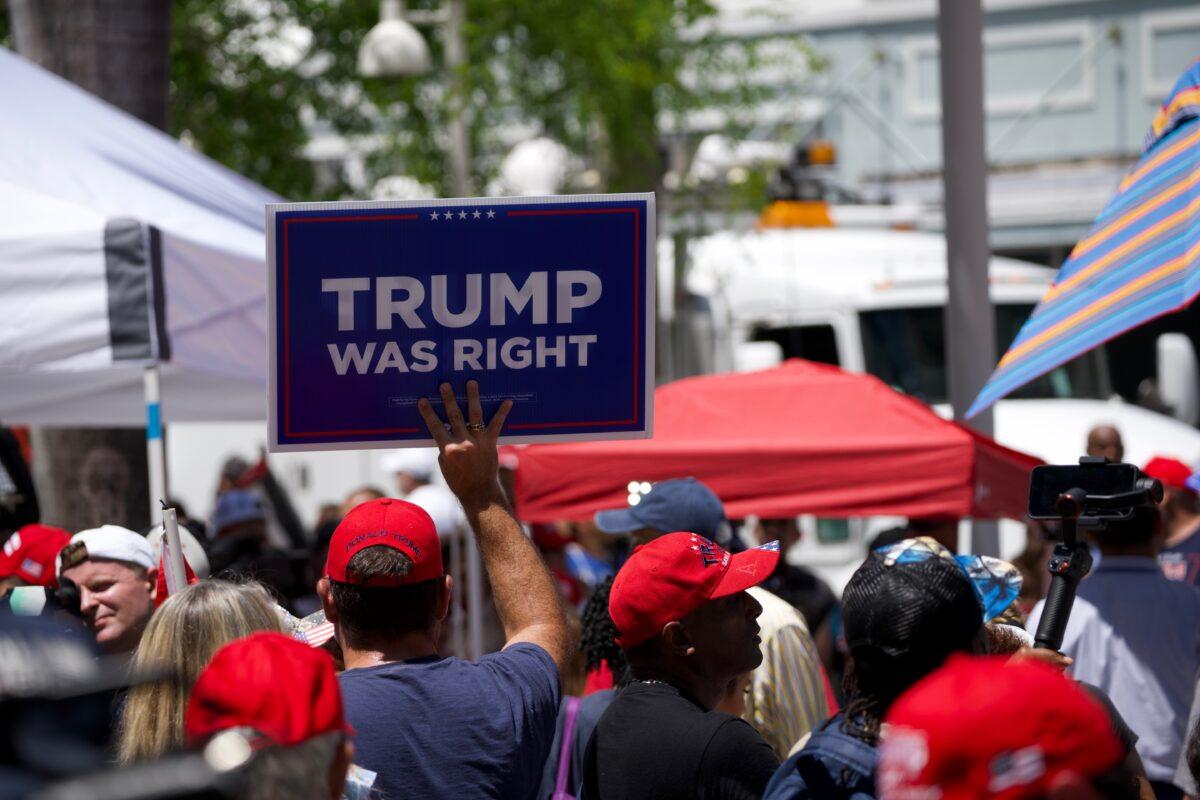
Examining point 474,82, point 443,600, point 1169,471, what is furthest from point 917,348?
point 443,600

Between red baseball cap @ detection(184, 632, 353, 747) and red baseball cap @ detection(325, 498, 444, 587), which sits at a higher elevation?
red baseball cap @ detection(325, 498, 444, 587)

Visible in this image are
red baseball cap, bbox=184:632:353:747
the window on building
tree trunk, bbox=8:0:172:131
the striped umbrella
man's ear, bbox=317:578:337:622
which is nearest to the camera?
red baseball cap, bbox=184:632:353:747

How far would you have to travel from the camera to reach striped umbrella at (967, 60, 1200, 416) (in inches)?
191

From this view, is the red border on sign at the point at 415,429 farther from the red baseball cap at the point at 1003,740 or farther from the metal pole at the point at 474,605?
the metal pole at the point at 474,605

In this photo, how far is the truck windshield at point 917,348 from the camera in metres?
13.0

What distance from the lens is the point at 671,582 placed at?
143 inches

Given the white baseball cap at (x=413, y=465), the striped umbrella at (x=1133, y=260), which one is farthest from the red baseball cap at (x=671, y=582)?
the white baseball cap at (x=413, y=465)

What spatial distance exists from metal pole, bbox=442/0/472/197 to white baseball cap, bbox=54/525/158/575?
956 cm

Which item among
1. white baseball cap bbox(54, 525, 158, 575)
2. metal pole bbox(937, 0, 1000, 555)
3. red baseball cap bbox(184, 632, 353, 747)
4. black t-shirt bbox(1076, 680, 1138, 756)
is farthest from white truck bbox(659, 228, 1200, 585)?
red baseball cap bbox(184, 632, 353, 747)

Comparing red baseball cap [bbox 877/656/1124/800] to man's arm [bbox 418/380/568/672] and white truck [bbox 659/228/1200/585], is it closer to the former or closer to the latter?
man's arm [bbox 418/380/568/672]

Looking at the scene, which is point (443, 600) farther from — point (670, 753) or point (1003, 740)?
point (1003, 740)

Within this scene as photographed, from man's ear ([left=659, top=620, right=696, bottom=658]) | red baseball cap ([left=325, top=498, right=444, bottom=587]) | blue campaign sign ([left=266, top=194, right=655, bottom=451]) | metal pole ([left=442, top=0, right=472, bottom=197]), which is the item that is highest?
metal pole ([left=442, top=0, right=472, bottom=197])

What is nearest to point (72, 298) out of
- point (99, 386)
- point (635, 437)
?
point (99, 386)

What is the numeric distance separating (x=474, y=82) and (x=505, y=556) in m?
11.6
